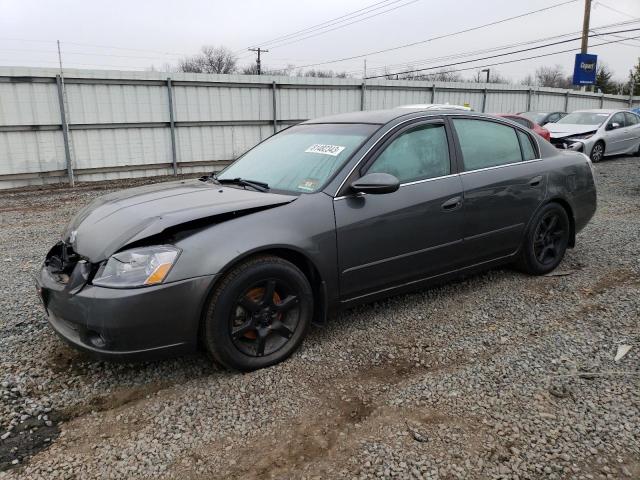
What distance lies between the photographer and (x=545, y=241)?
474cm

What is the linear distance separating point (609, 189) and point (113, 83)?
432 inches

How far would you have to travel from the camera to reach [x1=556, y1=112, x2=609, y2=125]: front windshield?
1418cm

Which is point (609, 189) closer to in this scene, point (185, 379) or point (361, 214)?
point (361, 214)

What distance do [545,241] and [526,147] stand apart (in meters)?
0.92

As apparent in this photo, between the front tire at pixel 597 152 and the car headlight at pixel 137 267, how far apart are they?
1399cm

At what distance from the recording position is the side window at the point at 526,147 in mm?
4520

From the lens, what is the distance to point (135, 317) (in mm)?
2654

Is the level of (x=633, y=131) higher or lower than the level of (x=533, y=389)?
higher

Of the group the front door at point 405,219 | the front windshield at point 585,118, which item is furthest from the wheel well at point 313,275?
the front windshield at point 585,118

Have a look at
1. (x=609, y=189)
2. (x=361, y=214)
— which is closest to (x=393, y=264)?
(x=361, y=214)

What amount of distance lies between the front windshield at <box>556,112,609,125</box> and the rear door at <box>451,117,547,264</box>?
37.7 ft

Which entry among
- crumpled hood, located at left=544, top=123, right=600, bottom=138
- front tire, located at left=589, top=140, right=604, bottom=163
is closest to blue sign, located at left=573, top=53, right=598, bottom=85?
crumpled hood, located at left=544, top=123, right=600, bottom=138

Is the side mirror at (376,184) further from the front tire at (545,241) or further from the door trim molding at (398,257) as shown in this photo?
the front tire at (545,241)

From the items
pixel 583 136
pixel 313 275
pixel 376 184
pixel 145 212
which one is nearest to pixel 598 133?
pixel 583 136
